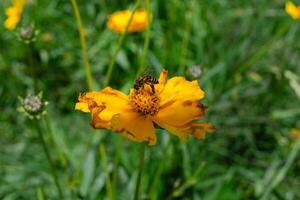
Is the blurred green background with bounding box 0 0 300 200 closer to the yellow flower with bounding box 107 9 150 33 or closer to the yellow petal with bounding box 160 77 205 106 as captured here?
the yellow flower with bounding box 107 9 150 33

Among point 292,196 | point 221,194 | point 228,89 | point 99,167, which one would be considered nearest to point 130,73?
point 228,89

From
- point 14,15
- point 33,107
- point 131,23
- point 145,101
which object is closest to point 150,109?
point 145,101

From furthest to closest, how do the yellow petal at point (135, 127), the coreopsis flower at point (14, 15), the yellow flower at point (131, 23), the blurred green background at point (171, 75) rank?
the coreopsis flower at point (14, 15) → the yellow flower at point (131, 23) → the blurred green background at point (171, 75) → the yellow petal at point (135, 127)

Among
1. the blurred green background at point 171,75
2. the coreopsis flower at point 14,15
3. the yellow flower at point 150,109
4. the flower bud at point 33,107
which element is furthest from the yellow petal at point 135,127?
the coreopsis flower at point 14,15

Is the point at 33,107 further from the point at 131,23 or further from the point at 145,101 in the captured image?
the point at 131,23

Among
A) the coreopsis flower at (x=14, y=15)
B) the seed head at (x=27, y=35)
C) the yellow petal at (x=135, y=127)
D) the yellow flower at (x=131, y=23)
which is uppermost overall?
the coreopsis flower at (x=14, y=15)

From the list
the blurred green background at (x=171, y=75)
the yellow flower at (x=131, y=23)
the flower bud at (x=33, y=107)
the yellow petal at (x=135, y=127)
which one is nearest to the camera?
the yellow petal at (x=135, y=127)

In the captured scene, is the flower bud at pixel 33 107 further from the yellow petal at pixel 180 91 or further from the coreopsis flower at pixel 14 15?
the coreopsis flower at pixel 14 15

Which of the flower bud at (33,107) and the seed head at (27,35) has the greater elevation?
the seed head at (27,35)
